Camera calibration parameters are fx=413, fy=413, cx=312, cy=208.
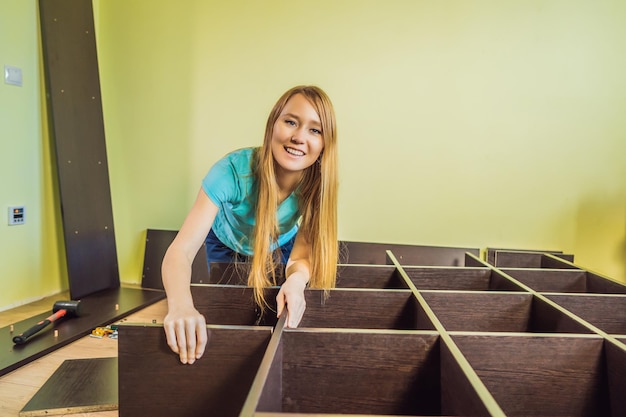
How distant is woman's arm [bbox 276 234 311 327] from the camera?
100 centimetres

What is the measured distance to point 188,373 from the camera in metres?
0.87

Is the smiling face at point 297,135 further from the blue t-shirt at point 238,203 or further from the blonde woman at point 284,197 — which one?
the blue t-shirt at point 238,203

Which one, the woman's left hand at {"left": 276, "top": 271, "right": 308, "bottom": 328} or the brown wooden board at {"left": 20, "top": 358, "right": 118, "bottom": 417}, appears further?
the brown wooden board at {"left": 20, "top": 358, "right": 118, "bottom": 417}

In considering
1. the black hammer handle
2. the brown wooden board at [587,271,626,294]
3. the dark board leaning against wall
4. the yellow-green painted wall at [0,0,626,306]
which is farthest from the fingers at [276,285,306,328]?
the dark board leaning against wall

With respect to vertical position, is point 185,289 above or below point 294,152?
below

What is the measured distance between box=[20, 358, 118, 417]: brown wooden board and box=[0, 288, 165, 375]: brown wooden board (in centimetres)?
20

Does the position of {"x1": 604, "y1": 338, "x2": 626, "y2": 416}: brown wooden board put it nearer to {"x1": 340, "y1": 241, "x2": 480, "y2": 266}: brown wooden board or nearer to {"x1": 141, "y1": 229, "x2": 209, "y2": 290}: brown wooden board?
{"x1": 340, "y1": 241, "x2": 480, "y2": 266}: brown wooden board

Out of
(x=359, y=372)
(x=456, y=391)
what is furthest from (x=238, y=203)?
(x=456, y=391)

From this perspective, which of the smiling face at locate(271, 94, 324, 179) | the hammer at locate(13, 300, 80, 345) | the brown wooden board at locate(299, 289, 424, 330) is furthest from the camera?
the hammer at locate(13, 300, 80, 345)

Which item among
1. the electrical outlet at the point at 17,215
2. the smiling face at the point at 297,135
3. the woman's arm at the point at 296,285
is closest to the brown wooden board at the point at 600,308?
the woman's arm at the point at 296,285

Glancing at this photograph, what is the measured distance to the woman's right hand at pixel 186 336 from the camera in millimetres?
832

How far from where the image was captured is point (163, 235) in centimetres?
274

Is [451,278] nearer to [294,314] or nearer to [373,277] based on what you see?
[373,277]

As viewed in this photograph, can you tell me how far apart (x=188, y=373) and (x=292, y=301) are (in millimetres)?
285
